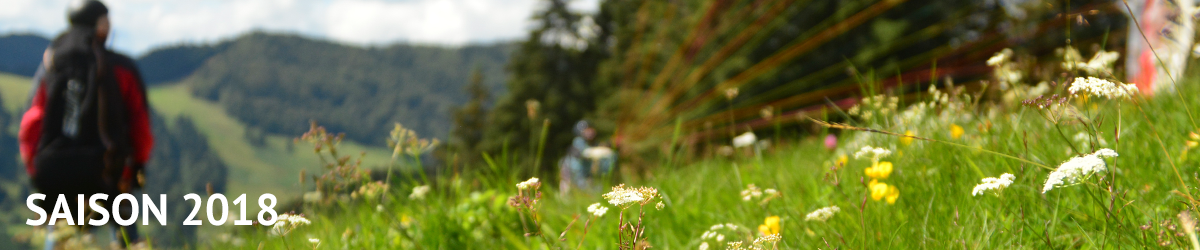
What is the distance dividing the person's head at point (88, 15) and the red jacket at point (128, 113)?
0.23m

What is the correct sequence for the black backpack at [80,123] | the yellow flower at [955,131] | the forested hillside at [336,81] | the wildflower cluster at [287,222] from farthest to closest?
the forested hillside at [336,81]
the black backpack at [80,123]
the yellow flower at [955,131]
the wildflower cluster at [287,222]

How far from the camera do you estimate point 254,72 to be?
183 metres

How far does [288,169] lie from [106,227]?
175 meters

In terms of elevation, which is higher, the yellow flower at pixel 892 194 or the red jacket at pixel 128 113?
the red jacket at pixel 128 113

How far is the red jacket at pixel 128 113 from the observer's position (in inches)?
149

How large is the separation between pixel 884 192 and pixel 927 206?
0.34ft

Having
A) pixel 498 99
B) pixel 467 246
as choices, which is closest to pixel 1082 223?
pixel 467 246

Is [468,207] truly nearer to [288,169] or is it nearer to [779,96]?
[779,96]

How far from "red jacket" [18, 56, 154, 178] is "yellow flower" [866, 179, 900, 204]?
4.29 m

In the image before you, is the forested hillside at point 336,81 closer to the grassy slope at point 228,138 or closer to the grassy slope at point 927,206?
the grassy slope at point 228,138

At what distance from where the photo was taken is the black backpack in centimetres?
371

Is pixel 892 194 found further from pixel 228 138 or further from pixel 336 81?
pixel 336 81

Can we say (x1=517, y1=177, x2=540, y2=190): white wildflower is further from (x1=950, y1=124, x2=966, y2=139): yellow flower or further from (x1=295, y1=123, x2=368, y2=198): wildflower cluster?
(x1=950, y1=124, x2=966, y2=139): yellow flower

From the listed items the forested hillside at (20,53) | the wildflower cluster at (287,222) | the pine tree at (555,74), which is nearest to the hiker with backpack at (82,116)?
the wildflower cluster at (287,222)
